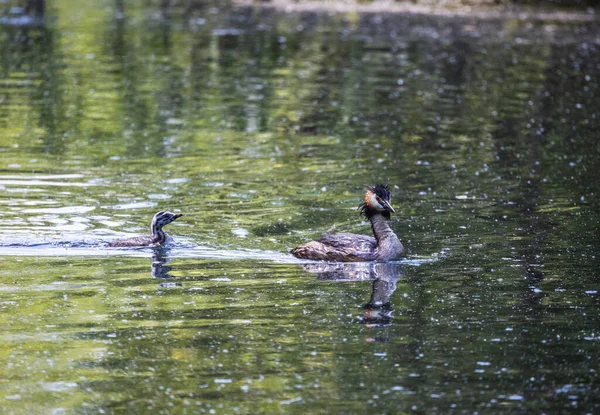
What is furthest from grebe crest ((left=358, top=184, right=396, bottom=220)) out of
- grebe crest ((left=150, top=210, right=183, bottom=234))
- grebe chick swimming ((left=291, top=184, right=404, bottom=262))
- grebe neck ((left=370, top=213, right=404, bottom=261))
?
grebe crest ((left=150, top=210, right=183, bottom=234))

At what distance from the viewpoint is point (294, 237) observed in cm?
1625

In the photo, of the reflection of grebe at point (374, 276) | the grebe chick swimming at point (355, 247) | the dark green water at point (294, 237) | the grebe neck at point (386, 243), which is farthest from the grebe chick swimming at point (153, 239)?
the grebe neck at point (386, 243)

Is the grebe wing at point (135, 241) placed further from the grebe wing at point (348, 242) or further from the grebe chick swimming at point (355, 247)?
the grebe wing at point (348, 242)

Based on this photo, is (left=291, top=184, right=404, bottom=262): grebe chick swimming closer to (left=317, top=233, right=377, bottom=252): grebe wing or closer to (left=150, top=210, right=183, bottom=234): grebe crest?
(left=317, top=233, right=377, bottom=252): grebe wing

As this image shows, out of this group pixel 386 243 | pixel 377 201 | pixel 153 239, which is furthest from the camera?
pixel 377 201

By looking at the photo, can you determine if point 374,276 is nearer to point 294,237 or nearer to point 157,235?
point 294,237

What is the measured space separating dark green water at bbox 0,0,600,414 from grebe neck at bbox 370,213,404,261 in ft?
0.86

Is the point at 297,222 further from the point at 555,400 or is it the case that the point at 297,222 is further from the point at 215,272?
the point at 555,400

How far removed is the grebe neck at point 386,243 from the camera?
48.8 feet

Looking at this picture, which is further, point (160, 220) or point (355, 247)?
point (160, 220)

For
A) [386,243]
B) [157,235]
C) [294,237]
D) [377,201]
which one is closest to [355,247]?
[386,243]

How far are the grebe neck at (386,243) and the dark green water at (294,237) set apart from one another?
10.3 inches

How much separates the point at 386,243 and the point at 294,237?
1.74 metres

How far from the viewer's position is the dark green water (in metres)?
10.3
